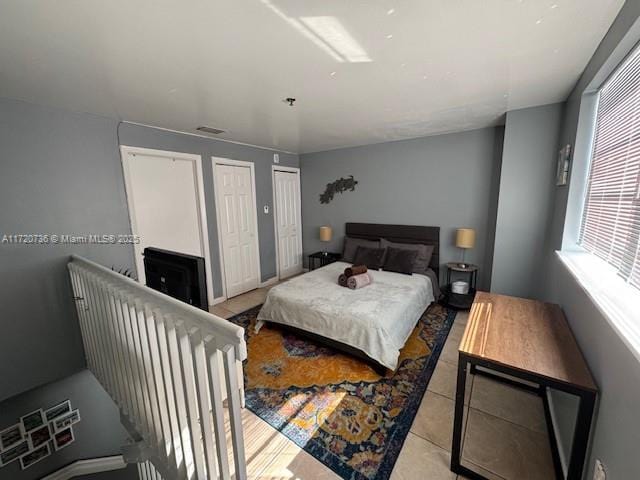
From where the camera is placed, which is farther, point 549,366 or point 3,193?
point 3,193

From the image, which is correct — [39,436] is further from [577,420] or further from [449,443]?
[577,420]

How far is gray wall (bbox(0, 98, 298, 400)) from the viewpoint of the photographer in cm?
210

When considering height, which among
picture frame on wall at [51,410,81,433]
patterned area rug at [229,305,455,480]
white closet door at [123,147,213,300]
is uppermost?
white closet door at [123,147,213,300]

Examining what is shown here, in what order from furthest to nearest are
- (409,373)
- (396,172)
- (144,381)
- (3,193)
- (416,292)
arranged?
(396,172), (416,292), (409,373), (3,193), (144,381)

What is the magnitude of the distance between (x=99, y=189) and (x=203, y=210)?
1.12 m

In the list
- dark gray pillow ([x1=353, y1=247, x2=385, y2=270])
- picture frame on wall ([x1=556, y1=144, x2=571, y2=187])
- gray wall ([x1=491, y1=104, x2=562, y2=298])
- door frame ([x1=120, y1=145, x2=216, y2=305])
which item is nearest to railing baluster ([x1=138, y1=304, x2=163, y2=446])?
door frame ([x1=120, y1=145, x2=216, y2=305])

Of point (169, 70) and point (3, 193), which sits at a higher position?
point (169, 70)

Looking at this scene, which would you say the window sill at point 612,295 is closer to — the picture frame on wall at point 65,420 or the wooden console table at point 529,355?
the wooden console table at point 529,355

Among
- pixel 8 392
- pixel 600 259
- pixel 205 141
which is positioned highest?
pixel 205 141

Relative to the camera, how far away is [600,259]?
159 cm

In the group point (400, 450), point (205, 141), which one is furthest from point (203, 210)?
point (400, 450)

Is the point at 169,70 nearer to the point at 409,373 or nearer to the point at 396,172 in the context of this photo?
the point at 409,373

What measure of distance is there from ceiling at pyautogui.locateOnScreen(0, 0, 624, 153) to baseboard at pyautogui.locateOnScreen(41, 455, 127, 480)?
3.41 metres

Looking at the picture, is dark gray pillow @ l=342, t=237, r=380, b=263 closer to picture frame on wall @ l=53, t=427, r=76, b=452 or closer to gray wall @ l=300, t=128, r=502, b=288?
gray wall @ l=300, t=128, r=502, b=288
